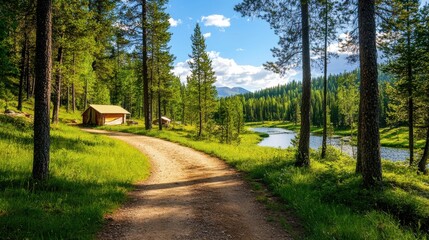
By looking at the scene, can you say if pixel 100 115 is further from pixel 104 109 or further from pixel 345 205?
pixel 345 205

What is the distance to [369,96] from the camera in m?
8.42

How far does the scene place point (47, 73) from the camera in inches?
327

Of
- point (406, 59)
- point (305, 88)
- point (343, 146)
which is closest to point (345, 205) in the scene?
point (305, 88)

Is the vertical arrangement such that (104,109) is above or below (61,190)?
above

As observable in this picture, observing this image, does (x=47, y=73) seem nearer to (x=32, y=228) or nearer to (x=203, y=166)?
(x=32, y=228)

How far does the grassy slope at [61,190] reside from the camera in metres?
5.73

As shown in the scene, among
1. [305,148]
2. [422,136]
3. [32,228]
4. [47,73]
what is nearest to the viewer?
[32,228]

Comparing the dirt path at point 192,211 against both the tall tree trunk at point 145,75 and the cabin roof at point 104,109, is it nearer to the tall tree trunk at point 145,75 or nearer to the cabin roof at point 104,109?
the tall tree trunk at point 145,75

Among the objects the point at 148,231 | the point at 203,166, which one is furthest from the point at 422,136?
the point at 148,231

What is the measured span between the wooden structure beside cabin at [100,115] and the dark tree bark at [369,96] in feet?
127

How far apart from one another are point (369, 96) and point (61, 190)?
9.73m

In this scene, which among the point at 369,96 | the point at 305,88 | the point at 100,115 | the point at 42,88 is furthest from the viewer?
the point at 100,115

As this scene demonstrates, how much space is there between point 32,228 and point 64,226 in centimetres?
57

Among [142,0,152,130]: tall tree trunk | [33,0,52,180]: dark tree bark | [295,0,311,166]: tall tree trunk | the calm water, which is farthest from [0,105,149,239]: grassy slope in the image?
the calm water
